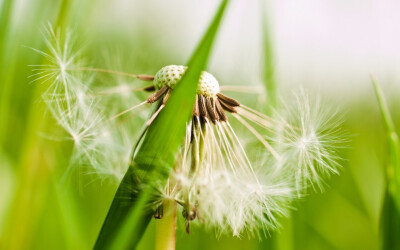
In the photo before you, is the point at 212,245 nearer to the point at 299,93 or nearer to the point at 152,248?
the point at 152,248

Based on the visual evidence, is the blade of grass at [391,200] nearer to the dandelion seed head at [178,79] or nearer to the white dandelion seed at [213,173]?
the white dandelion seed at [213,173]

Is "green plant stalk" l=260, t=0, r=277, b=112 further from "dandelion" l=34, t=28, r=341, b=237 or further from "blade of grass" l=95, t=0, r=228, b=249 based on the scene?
"blade of grass" l=95, t=0, r=228, b=249

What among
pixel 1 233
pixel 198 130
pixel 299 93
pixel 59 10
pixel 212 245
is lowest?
pixel 212 245

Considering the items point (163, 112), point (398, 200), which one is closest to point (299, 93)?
point (398, 200)

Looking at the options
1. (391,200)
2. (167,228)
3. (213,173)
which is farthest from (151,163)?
(391,200)

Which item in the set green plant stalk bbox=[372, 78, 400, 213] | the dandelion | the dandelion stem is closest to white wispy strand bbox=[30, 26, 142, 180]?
the dandelion

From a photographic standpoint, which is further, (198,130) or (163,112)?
(198,130)

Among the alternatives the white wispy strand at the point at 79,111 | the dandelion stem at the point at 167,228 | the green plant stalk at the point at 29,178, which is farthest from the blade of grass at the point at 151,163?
the green plant stalk at the point at 29,178
